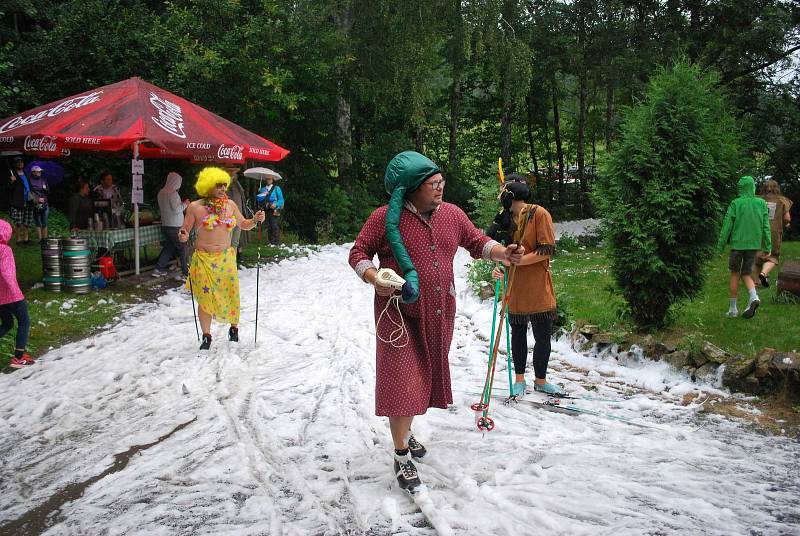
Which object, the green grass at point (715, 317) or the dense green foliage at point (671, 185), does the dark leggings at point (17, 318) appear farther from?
the dense green foliage at point (671, 185)

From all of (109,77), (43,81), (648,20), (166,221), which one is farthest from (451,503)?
(648,20)

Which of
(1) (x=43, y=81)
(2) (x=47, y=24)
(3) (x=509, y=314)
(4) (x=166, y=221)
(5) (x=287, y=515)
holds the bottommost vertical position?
(5) (x=287, y=515)

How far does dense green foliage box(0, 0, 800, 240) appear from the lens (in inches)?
611

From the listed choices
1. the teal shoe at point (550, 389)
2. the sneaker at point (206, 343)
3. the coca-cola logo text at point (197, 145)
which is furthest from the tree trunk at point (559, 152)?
the teal shoe at point (550, 389)

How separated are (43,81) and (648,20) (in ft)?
57.3

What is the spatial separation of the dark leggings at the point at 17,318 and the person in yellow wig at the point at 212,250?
1.68 m

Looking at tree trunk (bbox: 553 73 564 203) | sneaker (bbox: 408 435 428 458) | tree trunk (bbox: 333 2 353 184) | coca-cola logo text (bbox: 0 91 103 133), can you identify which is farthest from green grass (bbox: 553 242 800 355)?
tree trunk (bbox: 553 73 564 203)

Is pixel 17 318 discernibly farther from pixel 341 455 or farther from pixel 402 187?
pixel 402 187

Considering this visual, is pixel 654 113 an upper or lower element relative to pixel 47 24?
lower

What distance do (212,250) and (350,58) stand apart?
1309 centimetres

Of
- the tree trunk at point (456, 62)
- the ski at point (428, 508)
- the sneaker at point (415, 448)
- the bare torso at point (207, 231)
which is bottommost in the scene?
the ski at point (428, 508)

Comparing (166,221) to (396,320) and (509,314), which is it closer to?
(509,314)

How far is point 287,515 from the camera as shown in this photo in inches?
151

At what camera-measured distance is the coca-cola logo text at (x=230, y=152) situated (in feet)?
37.0
